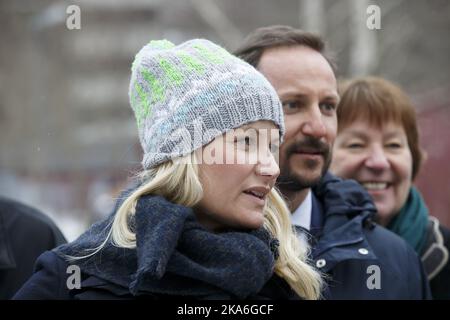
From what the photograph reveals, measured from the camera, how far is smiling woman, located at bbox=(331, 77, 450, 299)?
13.5ft

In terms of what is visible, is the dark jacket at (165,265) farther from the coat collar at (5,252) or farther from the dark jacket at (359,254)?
the coat collar at (5,252)

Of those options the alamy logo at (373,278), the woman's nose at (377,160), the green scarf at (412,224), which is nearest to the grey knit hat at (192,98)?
the alamy logo at (373,278)

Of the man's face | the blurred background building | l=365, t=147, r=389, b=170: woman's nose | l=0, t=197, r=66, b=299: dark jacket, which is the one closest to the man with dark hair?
the man's face

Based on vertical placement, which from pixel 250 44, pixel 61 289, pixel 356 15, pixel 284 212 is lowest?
pixel 61 289

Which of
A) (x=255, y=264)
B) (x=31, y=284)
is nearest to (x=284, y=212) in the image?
(x=255, y=264)

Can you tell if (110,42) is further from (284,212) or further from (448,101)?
(284,212)

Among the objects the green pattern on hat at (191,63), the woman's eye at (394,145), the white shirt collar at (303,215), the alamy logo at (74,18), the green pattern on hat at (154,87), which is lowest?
the white shirt collar at (303,215)

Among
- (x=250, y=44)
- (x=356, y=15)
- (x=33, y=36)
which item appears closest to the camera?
(x=250, y=44)

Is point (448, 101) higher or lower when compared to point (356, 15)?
lower

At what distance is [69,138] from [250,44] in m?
24.4

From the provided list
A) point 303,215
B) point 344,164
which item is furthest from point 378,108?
point 303,215

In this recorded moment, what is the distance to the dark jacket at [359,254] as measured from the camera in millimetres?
3361

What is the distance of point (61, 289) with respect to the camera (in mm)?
2760

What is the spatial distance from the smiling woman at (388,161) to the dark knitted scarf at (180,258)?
1448 millimetres
